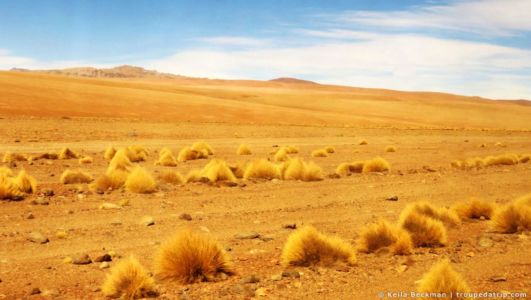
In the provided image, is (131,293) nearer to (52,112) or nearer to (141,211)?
(141,211)

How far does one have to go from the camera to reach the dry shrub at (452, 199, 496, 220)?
13.2m

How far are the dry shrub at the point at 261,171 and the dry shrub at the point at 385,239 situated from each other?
9.05 m

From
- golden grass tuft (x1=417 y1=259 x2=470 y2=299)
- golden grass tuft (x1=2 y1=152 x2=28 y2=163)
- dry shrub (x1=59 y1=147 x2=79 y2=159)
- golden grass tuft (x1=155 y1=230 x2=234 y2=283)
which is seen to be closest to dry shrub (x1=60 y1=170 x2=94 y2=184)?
golden grass tuft (x1=2 y1=152 x2=28 y2=163)

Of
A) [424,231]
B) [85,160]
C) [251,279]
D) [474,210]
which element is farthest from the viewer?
[85,160]

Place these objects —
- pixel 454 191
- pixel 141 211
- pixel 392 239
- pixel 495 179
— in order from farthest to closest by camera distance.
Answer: pixel 495 179 < pixel 454 191 < pixel 141 211 < pixel 392 239

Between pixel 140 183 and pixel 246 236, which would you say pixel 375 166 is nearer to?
pixel 140 183

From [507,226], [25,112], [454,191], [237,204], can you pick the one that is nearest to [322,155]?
[454,191]

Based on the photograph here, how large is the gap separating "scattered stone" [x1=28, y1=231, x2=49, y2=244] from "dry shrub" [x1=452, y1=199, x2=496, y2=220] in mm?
8484

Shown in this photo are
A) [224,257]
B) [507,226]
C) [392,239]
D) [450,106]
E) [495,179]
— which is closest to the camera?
[224,257]

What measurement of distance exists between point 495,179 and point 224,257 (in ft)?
47.8

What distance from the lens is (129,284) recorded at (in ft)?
24.1

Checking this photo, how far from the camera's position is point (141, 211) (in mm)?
12836

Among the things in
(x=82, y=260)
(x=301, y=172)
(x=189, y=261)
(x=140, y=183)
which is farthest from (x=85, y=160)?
(x=189, y=261)

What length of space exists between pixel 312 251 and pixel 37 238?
4715mm
